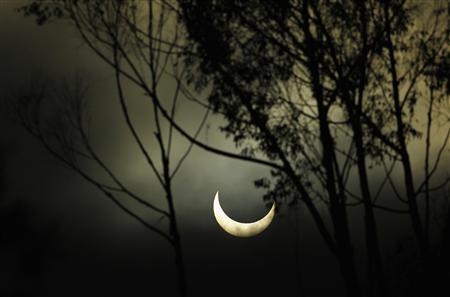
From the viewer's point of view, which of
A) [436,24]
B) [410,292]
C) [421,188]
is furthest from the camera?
[410,292]

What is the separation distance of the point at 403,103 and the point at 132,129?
21.3ft

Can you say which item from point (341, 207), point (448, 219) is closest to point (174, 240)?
point (341, 207)

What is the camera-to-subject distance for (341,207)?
13.3 meters

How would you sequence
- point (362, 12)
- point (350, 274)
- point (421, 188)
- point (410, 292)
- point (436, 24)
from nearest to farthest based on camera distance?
1. point (350, 274)
2. point (362, 12)
3. point (421, 188)
4. point (436, 24)
5. point (410, 292)

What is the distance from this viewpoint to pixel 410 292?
26.0 meters

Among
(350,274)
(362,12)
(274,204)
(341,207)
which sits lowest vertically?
(350,274)

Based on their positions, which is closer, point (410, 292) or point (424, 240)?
point (424, 240)

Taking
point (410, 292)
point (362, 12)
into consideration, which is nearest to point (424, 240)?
point (362, 12)

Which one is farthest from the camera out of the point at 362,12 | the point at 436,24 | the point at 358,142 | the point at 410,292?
the point at 410,292

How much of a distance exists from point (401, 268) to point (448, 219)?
1095 centimetres

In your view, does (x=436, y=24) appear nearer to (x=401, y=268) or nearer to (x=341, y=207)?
(x=341, y=207)

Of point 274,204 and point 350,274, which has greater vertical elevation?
point 274,204

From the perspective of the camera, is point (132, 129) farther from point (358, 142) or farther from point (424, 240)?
point (424, 240)

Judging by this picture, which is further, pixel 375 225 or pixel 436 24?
pixel 436 24
